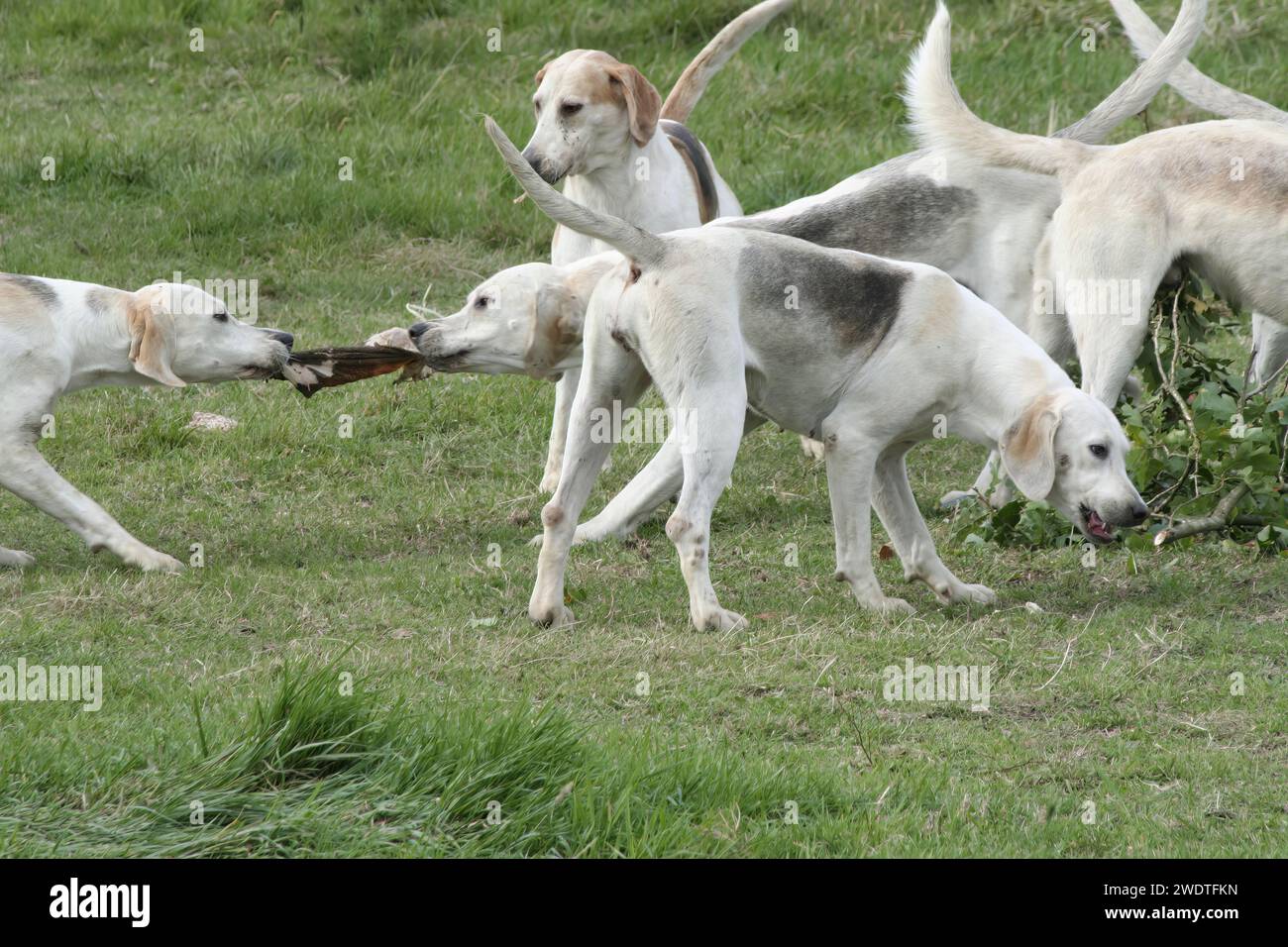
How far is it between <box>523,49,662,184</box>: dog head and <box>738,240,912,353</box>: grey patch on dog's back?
1.85 m

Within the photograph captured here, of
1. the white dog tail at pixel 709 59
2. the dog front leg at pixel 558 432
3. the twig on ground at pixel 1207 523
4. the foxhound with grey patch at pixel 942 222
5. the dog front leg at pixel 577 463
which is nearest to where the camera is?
the dog front leg at pixel 577 463

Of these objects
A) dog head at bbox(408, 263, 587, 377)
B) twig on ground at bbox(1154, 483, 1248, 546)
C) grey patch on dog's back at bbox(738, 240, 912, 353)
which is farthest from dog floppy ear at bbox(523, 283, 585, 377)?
→ twig on ground at bbox(1154, 483, 1248, 546)

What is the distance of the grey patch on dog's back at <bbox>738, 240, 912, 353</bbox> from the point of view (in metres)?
5.48

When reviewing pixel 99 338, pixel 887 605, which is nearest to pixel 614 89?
pixel 99 338

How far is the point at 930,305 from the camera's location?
567cm

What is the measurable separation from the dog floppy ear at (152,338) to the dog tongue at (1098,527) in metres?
3.41

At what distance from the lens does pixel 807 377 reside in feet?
18.6

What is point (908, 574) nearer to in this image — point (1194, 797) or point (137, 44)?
point (1194, 797)

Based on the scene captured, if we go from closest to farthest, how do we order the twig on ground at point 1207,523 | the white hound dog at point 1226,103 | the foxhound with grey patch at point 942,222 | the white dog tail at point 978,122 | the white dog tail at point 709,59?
the twig on ground at point 1207,523 < the foxhound with grey patch at point 942,222 < the white dog tail at point 978,122 < the white hound dog at point 1226,103 < the white dog tail at point 709,59

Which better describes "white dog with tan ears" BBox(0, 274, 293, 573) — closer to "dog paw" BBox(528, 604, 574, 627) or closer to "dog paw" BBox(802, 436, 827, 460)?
"dog paw" BBox(528, 604, 574, 627)

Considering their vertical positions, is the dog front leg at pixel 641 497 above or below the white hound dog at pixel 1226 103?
below

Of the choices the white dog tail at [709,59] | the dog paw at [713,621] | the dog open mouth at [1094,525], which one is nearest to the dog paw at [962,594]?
the dog open mouth at [1094,525]

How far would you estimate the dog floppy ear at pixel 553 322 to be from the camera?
596 centimetres

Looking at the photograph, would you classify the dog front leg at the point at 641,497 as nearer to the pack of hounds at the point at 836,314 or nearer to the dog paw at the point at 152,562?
the pack of hounds at the point at 836,314
